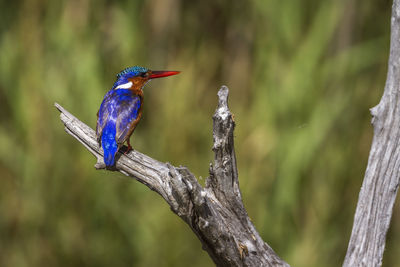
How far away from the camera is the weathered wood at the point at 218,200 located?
151 cm

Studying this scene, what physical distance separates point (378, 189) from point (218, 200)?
43 centimetres

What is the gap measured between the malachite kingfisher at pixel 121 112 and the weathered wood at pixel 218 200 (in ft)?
0.49

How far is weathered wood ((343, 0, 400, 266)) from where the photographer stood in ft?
5.41

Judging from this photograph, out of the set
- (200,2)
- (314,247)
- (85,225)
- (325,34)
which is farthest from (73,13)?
(314,247)

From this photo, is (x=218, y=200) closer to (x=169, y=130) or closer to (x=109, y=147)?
(x=109, y=147)

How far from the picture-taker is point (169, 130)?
3.38 metres

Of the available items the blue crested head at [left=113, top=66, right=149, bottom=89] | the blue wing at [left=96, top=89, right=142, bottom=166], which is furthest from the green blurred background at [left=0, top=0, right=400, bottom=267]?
the blue wing at [left=96, top=89, right=142, bottom=166]

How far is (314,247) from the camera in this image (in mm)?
3225

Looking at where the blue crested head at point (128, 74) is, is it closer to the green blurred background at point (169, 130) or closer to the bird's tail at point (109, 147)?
the bird's tail at point (109, 147)

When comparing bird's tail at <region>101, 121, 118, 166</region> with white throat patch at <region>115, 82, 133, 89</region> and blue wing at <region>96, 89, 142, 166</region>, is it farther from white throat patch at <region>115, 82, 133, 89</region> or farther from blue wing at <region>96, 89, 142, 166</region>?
white throat patch at <region>115, 82, 133, 89</region>

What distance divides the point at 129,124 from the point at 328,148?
1.43 meters

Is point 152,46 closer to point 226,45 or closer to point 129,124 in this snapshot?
point 226,45

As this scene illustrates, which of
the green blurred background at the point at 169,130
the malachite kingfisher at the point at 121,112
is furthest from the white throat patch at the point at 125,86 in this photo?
the green blurred background at the point at 169,130

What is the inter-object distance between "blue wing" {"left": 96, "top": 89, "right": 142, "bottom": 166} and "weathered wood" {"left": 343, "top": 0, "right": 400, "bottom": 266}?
0.76 m
